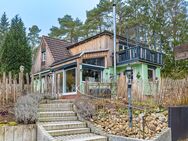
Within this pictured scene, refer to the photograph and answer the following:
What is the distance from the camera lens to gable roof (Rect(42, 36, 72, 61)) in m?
24.5

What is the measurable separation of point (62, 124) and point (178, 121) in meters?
4.14

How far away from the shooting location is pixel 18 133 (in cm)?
866

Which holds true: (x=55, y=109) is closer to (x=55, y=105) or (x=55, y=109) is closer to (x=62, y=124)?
(x=55, y=105)

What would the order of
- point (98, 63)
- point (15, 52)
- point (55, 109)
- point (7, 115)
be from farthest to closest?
point (15, 52) → point (98, 63) → point (55, 109) → point (7, 115)

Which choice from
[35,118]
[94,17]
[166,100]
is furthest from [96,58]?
[94,17]

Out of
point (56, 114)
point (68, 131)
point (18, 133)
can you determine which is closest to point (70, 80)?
point (56, 114)

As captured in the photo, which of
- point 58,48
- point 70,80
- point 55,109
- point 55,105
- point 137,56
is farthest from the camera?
point 58,48

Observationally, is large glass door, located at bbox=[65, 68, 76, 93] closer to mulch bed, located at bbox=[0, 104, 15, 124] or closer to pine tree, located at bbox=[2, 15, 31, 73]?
pine tree, located at bbox=[2, 15, 31, 73]

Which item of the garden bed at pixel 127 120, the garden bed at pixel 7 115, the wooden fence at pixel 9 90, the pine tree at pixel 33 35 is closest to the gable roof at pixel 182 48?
the garden bed at pixel 127 120

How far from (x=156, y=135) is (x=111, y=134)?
5.21ft

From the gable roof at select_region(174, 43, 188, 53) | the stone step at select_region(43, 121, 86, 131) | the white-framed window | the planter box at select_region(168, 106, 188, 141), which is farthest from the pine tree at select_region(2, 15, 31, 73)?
the gable roof at select_region(174, 43, 188, 53)

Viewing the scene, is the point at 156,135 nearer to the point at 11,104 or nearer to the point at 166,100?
the point at 166,100

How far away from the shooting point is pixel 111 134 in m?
8.80

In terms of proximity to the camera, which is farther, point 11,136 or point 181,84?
point 181,84
